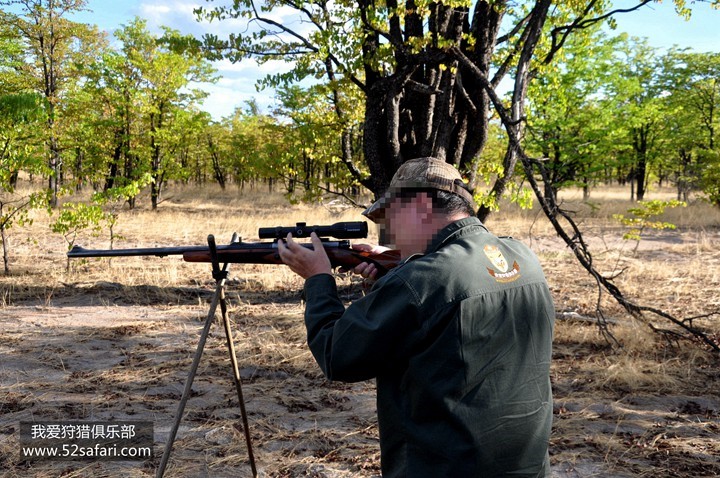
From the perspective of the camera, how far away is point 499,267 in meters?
1.70

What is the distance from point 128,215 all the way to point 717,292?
2059 cm

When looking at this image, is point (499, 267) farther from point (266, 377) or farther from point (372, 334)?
point (266, 377)

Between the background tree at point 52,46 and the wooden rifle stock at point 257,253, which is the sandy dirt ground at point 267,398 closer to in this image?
the wooden rifle stock at point 257,253

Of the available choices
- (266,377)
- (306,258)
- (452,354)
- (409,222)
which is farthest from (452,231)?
(266,377)

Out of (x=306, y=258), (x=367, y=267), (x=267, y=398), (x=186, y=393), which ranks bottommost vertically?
(x=267, y=398)

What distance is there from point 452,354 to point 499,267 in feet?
1.10

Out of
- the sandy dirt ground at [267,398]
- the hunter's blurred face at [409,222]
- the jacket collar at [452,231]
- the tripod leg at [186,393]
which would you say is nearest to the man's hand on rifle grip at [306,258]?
the hunter's blurred face at [409,222]

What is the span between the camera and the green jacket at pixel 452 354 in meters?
1.58

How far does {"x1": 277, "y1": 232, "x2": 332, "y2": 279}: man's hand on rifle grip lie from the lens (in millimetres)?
2090

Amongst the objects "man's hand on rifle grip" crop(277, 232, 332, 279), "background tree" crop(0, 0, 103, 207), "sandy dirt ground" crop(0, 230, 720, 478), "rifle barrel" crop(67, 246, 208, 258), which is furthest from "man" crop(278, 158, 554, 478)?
"background tree" crop(0, 0, 103, 207)

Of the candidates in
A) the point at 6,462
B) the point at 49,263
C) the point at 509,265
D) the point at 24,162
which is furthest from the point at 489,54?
the point at 49,263

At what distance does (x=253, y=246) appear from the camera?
3.04m

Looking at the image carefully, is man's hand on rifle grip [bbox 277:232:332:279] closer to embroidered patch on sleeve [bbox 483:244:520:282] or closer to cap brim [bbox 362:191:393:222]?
cap brim [bbox 362:191:393:222]

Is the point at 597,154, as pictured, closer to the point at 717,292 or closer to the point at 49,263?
the point at 717,292
